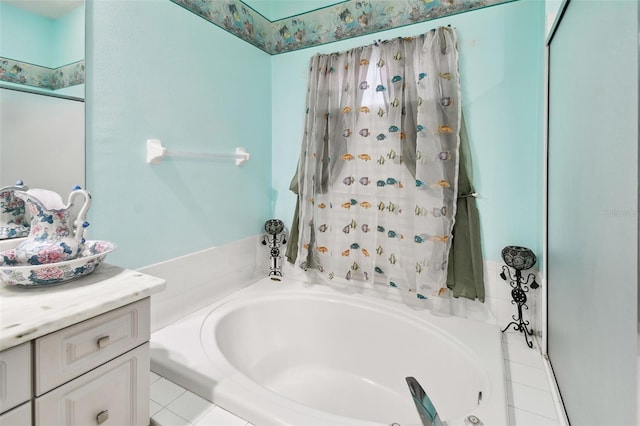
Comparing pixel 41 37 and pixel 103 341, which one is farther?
pixel 41 37

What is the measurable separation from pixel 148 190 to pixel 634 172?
5.58 ft

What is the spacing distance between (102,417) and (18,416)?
21 cm

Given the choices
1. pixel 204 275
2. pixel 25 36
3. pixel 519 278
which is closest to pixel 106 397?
pixel 204 275

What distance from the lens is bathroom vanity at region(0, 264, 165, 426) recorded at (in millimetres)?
671

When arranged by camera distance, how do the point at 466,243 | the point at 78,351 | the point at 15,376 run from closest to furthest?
the point at 15,376, the point at 78,351, the point at 466,243

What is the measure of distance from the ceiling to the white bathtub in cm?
136

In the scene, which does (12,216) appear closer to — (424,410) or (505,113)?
(424,410)

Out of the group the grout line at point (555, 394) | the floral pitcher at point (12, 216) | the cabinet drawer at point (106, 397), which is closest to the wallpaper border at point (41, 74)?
the floral pitcher at point (12, 216)

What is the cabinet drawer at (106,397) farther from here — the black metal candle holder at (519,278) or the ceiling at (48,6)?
the black metal candle holder at (519,278)

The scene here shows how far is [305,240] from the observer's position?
2.04 meters

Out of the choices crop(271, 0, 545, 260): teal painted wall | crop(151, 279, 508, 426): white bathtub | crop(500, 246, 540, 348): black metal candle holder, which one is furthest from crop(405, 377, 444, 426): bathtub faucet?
crop(271, 0, 545, 260): teal painted wall

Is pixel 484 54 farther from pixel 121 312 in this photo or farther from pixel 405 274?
pixel 121 312

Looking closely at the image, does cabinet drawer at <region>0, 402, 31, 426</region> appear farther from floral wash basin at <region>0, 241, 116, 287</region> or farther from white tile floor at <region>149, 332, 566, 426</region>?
white tile floor at <region>149, 332, 566, 426</region>

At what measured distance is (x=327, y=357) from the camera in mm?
1870
